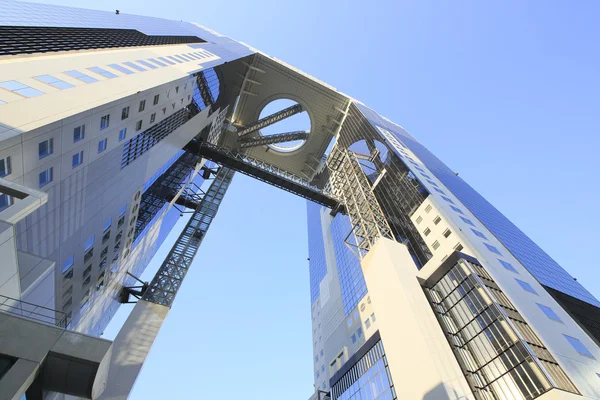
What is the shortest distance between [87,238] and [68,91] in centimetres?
1235

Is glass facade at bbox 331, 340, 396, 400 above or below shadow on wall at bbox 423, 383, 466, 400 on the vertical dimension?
below

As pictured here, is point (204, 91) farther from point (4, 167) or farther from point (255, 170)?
point (4, 167)

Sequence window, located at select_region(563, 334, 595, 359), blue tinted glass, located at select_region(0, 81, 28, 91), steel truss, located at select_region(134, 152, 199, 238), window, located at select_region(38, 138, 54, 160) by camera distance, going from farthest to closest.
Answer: steel truss, located at select_region(134, 152, 199, 238)
window, located at select_region(563, 334, 595, 359)
window, located at select_region(38, 138, 54, 160)
blue tinted glass, located at select_region(0, 81, 28, 91)

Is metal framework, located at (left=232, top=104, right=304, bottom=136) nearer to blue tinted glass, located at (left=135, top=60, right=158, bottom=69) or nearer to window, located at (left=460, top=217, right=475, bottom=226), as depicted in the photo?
blue tinted glass, located at (left=135, top=60, right=158, bottom=69)

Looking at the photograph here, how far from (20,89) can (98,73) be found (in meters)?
6.59

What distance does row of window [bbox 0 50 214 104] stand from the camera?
1491 centimetres

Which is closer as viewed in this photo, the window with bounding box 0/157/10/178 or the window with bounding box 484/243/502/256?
the window with bounding box 0/157/10/178

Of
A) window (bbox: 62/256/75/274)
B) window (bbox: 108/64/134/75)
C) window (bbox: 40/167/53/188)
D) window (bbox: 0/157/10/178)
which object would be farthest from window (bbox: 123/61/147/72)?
window (bbox: 62/256/75/274)

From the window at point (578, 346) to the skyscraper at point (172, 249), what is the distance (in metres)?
0.16

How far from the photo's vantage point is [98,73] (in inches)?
819

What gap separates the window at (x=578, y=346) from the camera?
1785 cm

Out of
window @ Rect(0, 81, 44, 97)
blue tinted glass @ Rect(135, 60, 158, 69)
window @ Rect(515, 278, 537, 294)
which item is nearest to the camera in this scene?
window @ Rect(0, 81, 44, 97)

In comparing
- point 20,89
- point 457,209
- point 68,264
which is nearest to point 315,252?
point 457,209

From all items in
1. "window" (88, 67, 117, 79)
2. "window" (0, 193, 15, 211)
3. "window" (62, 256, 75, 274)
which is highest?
"window" (88, 67, 117, 79)
